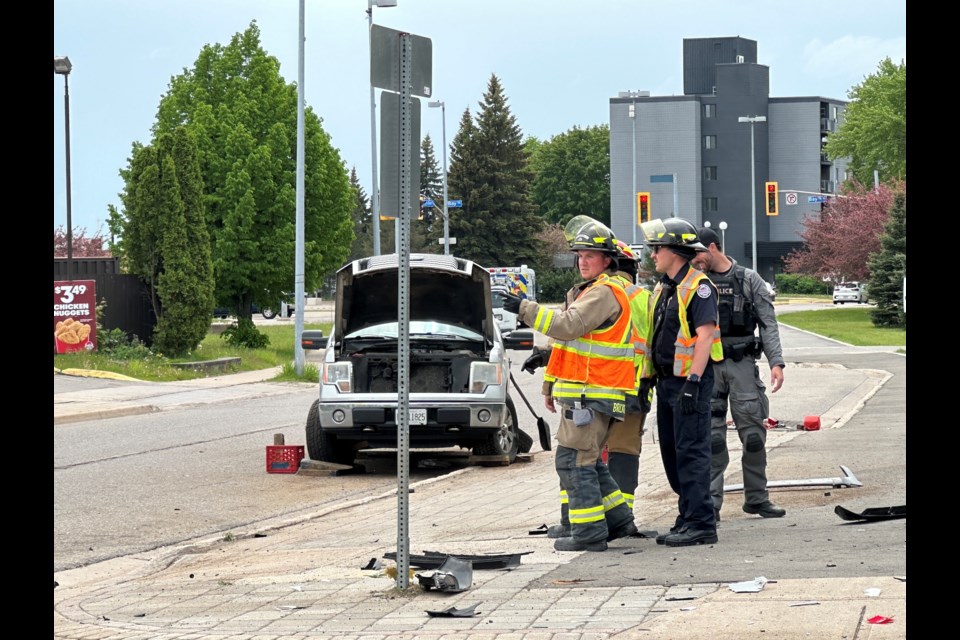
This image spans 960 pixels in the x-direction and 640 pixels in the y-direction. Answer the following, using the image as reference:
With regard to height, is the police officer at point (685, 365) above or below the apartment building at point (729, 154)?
below

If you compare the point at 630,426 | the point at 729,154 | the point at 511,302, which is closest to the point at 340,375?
the point at 630,426

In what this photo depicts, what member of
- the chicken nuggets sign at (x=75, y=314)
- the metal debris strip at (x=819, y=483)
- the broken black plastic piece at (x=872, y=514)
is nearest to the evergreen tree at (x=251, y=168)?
the chicken nuggets sign at (x=75, y=314)

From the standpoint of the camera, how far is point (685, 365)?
842 cm

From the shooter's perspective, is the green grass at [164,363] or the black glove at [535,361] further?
the green grass at [164,363]

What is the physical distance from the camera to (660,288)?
877 centimetres

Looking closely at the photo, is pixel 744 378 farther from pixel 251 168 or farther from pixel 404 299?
pixel 251 168

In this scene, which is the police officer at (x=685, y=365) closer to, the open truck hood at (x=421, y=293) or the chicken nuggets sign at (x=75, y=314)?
the open truck hood at (x=421, y=293)

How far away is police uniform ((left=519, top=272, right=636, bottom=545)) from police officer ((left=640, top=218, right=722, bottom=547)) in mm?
284

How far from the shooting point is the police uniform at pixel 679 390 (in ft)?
27.2

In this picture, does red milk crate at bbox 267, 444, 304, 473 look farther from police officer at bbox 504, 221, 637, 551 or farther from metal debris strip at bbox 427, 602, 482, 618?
metal debris strip at bbox 427, 602, 482, 618

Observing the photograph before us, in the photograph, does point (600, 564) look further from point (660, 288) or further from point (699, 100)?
point (699, 100)

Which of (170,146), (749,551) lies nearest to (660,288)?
(749,551)

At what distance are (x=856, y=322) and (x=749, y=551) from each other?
2094 inches

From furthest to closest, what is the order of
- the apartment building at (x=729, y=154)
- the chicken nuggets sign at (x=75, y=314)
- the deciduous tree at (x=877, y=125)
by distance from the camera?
1. the apartment building at (x=729, y=154)
2. the deciduous tree at (x=877, y=125)
3. the chicken nuggets sign at (x=75, y=314)
